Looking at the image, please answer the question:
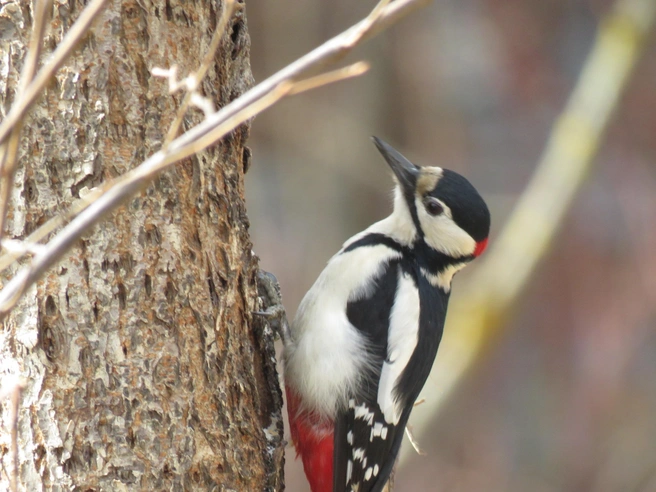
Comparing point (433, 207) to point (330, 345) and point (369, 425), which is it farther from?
point (369, 425)

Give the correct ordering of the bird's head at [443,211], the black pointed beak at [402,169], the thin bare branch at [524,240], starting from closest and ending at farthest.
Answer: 1. the bird's head at [443,211]
2. the black pointed beak at [402,169]
3. the thin bare branch at [524,240]

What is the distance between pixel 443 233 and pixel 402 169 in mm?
270

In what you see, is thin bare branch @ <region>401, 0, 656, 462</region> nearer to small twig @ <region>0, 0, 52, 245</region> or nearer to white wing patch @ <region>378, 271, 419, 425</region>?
white wing patch @ <region>378, 271, 419, 425</region>

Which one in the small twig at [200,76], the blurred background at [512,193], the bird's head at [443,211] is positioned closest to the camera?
the small twig at [200,76]

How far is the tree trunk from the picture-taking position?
1846 millimetres

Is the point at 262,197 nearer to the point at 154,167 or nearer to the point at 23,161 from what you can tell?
the point at 23,161

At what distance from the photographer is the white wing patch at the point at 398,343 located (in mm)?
2637

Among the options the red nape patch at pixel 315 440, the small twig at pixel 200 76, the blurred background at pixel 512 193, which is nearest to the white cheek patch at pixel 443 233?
the red nape patch at pixel 315 440

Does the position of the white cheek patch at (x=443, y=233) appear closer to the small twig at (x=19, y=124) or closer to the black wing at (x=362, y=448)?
the black wing at (x=362, y=448)

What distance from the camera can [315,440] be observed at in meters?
2.62

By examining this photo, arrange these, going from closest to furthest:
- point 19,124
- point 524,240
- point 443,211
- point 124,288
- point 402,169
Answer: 1. point 19,124
2. point 124,288
3. point 443,211
4. point 402,169
5. point 524,240

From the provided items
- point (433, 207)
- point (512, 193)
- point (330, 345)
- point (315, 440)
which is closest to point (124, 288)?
point (330, 345)

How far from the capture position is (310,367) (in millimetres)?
2580

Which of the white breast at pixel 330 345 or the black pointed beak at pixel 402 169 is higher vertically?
the black pointed beak at pixel 402 169
